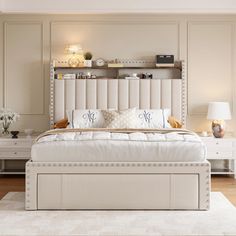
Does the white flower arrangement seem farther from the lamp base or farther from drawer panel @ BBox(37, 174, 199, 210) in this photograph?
the lamp base

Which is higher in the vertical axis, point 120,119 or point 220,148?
point 120,119

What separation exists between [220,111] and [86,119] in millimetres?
1834

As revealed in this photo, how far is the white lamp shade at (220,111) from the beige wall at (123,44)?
0.37 m

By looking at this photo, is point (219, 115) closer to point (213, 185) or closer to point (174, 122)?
point (174, 122)

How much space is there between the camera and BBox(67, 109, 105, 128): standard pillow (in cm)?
593

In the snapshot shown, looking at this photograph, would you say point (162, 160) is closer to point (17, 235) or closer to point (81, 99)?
point (17, 235)

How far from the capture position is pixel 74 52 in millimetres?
6473

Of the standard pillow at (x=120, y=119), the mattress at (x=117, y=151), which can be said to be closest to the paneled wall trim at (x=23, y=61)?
the standard pillow at (x=120, y=119)

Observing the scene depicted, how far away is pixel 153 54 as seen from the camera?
6602mm

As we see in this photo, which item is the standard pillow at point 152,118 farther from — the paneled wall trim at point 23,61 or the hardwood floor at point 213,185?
the paneled wall trim at point 23,61

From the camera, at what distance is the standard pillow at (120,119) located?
5.73 metres

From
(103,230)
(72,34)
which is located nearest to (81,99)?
(72,34)

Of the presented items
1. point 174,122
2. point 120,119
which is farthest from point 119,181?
point 174,122

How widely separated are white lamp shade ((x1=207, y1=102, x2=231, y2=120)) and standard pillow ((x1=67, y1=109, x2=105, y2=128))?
1526 mm
